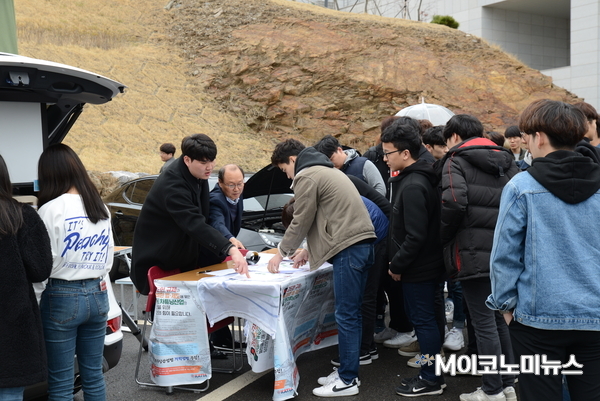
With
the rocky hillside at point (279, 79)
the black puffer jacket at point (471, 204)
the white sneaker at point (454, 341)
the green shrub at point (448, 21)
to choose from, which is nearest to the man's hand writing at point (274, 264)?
the black puffer jacket at point (471, 204)

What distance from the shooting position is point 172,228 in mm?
4402

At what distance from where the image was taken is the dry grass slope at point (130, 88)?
72.5 feet

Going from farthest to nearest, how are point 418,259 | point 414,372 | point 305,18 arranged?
point 305,18 → point 414,372 → point 418,259

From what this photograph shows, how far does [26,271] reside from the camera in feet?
9.27

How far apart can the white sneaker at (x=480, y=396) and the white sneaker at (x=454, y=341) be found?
1135 millimetres

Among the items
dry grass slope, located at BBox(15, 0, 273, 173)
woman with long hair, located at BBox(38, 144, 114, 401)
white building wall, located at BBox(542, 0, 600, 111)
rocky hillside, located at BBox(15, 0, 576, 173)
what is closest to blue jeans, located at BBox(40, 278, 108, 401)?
woman with long hair, located at BBox(38, 144, 114, 401)

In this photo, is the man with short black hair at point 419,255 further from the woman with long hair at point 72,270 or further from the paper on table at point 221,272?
the woman with long hair at point 72,270

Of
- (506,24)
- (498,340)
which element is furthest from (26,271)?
(506,24)

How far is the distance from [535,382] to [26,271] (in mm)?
2450

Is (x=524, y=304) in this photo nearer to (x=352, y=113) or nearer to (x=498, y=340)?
(x=498, y=340)

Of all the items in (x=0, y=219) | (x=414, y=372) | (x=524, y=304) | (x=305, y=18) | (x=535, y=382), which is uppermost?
(x=305, y=18)

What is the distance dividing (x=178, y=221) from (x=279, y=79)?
871 inches

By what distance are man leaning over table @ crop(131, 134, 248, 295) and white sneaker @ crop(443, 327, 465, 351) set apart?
85.4 inches

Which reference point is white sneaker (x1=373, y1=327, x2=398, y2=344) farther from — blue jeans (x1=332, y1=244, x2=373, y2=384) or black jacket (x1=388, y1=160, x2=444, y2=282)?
black jacket (x1=388, y1=160, x2=444, y2=282)
